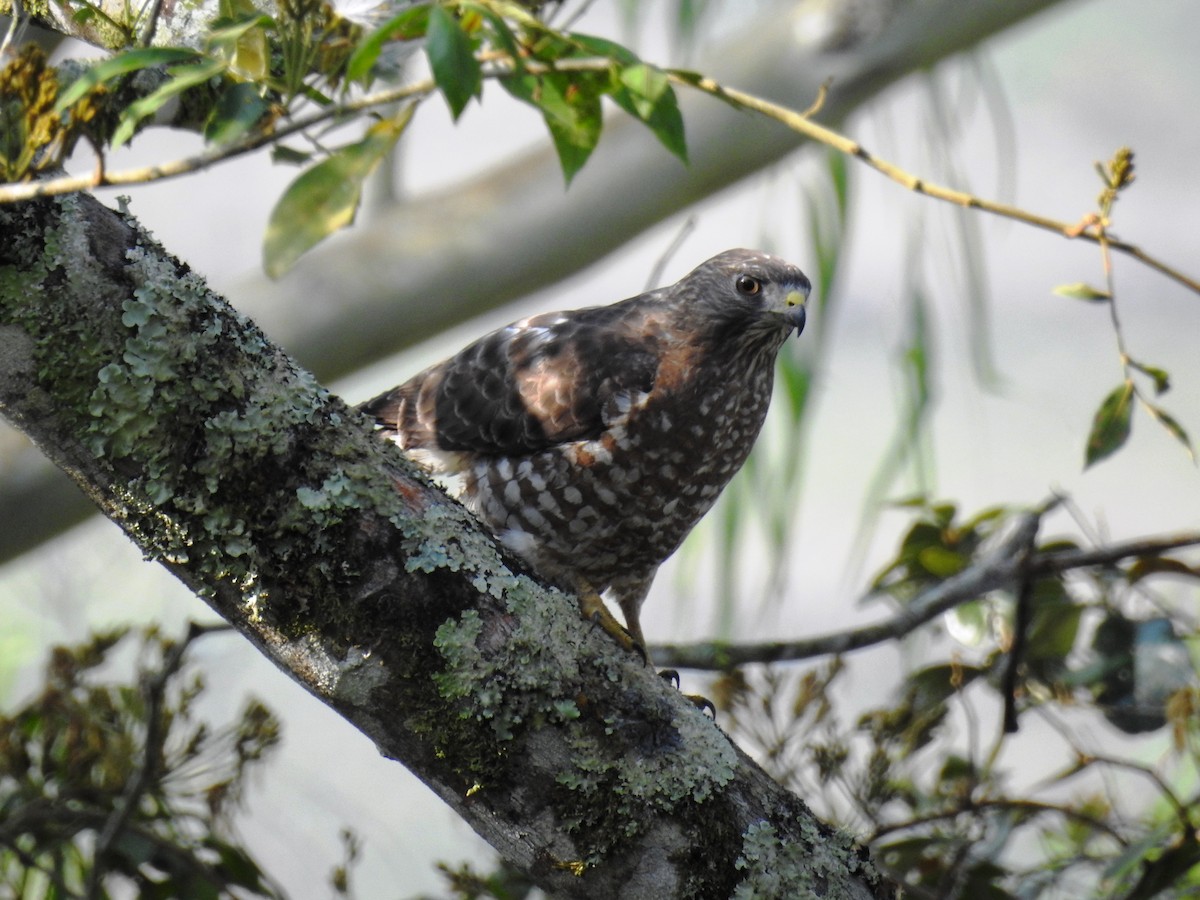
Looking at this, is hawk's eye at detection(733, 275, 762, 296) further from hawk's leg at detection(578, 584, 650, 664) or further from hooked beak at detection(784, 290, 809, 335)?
hawk's leg at detection(578, 584, 650, 664)

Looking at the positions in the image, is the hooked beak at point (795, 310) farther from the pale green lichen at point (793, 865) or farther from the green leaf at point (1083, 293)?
the pale green lichen at point (793, 865)

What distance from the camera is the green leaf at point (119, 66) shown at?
3.25 ft

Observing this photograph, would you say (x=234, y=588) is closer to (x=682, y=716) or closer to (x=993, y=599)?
(x=682, y=716)

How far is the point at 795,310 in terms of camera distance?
233 cm

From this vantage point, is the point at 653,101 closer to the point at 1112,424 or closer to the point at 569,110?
the point at 569,110

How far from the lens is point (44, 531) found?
3762mm

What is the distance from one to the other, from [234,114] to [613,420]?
1.20m

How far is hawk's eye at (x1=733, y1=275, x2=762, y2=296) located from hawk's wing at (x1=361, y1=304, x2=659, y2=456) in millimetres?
205

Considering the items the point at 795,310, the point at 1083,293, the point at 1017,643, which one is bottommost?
the point at 1017,643

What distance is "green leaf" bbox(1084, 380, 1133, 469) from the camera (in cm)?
194

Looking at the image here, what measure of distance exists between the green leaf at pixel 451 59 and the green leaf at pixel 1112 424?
1.36m

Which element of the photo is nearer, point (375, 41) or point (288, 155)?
point (375, 41)

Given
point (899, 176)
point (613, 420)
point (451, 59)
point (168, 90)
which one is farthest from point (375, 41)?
point (613, 420)

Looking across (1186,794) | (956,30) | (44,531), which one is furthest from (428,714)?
(956,30)
